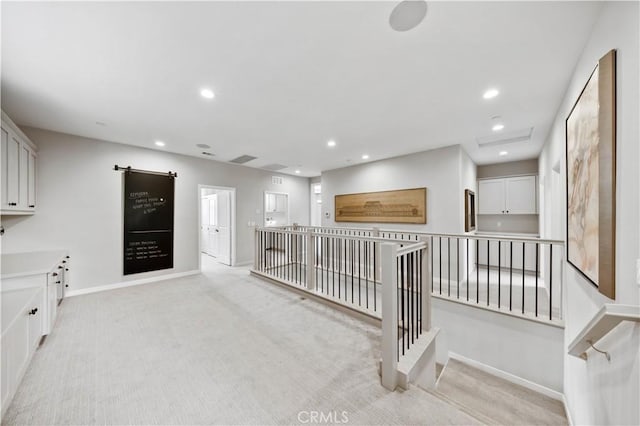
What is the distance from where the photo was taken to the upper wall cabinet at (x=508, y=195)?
5.23 meters

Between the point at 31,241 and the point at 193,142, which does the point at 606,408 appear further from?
the point at 31,241

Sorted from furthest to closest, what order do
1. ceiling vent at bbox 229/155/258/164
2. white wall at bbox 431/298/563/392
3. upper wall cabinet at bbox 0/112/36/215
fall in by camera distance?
ceiling vent at bbox 229/155/258/164 → white wall at bbox 431/298/563/392 → upper wall cabinet at bbox 0/112/36/215

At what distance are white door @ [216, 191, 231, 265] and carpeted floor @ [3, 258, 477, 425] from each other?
2.95m

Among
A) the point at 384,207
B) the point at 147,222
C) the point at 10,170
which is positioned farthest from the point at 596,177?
the point at 147,222

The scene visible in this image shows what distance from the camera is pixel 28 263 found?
250 centimetres

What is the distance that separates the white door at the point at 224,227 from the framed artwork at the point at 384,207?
293 centimetres

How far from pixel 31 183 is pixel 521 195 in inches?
357

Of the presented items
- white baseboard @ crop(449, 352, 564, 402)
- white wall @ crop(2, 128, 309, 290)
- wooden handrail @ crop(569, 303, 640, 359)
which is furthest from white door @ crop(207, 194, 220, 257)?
wooden handrail @ crop(569, 303, 640, 359)

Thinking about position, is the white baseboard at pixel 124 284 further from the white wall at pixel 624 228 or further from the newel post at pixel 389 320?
the white wall at pixel 624 228

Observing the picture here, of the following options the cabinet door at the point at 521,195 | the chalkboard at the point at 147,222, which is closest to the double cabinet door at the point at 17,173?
the chalkboard at the point at 147,222

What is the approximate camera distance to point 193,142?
4.05 m

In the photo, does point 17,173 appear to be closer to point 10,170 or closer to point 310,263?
point 10,170

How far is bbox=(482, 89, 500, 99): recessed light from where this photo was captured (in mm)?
2416

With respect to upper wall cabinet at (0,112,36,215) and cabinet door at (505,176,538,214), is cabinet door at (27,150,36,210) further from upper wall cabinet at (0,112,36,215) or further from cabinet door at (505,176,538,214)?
cabinet door at (505,176,538,214)
